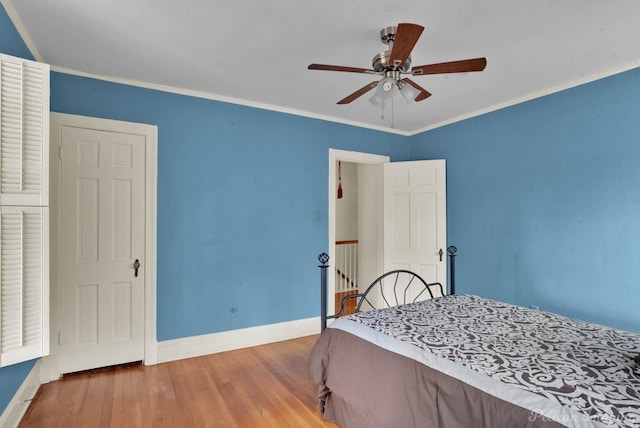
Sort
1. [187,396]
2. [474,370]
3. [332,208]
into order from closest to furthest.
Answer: [474,370] → [187,396] → [332,208]

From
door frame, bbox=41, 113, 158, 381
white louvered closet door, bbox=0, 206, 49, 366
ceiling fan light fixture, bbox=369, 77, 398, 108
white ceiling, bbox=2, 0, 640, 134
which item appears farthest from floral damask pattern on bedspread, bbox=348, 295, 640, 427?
door frame, bbox=41, 113, 158, 381

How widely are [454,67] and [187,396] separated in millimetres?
3017

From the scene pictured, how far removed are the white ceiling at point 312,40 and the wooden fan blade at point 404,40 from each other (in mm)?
332

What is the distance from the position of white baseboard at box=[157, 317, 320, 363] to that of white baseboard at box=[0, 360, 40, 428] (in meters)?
0.90

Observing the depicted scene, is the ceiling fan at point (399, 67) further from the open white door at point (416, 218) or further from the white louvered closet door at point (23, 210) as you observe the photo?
the open white door at point (416, 218)

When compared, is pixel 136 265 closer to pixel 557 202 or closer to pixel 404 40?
pixel 404 40

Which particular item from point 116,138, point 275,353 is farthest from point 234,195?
point 275,353

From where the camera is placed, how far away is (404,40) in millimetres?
1723

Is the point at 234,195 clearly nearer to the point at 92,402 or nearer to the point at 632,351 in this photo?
the point at 92,402

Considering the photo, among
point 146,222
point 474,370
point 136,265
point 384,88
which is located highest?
point 384,88

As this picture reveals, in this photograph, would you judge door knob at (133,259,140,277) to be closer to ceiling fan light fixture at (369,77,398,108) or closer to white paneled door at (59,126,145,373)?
white paneled door at (59,126,145,373)

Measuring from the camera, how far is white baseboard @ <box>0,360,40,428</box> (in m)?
2.05

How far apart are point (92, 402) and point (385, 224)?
3.51 m

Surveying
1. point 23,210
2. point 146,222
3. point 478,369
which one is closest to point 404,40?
point 478,369
